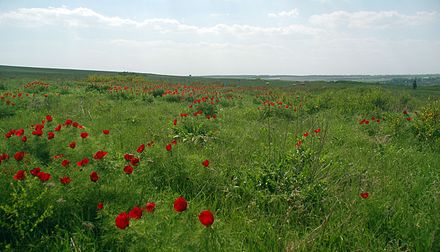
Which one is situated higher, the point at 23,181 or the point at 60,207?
the point at 23,181

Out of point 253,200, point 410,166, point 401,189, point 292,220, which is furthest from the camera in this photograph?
point 410,166

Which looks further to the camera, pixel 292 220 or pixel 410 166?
pixel 410 166

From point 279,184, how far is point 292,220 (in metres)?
0.44

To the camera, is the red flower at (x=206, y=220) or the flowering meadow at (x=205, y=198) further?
the flowering meadow at (x=205, y=198)

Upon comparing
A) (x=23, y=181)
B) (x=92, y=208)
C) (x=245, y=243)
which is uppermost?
(x=23, y=181)

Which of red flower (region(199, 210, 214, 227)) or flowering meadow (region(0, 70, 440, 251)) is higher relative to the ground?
red flower (region(199, 210, 214, 227))

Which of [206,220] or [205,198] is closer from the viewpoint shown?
A: [206,220]

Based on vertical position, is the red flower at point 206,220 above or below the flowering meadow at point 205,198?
above

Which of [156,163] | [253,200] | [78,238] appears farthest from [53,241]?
[253,200]

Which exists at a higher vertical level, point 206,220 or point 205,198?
point 206,220

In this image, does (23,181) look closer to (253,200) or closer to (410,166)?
(253,200)

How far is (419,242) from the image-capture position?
2.12 meters

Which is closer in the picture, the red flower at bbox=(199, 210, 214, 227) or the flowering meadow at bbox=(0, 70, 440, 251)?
the red flower at bbox=(199, 210, 214, 227)

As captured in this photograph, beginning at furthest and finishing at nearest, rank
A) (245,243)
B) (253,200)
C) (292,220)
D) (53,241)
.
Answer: (253,200) → (292,220) → (245,243) → (53,241)
